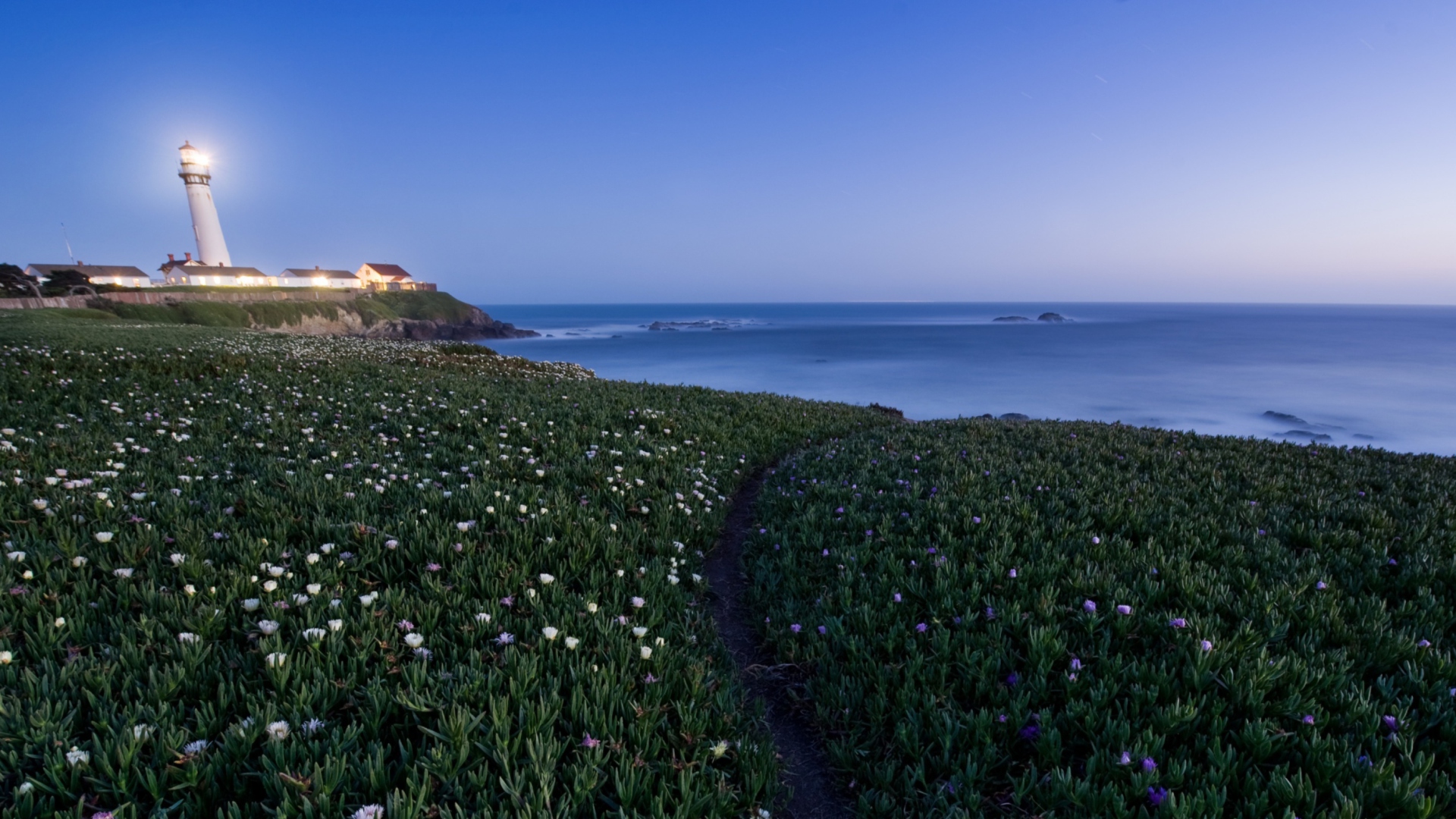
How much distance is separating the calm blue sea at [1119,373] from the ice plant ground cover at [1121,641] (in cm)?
1837

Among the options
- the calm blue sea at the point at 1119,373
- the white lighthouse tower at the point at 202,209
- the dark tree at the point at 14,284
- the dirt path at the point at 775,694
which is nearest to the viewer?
the dirt path at the point at 775,694

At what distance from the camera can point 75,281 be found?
4816cm

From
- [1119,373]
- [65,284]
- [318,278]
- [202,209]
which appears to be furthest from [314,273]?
[1119,373]

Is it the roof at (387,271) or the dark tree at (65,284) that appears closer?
the dark tree at (65,284)

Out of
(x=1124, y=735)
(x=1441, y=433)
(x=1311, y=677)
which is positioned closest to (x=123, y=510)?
(x=1124, y=735)

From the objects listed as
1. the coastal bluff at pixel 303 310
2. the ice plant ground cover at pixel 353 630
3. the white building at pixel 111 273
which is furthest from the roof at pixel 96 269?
the ice plant ground cover at pixel 353 630

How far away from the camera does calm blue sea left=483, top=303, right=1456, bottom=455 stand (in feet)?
106

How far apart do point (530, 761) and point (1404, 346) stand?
98.6 m

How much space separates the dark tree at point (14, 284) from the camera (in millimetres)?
40125

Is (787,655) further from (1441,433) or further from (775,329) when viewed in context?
(775,329)

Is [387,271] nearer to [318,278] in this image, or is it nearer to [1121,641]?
[318,278]

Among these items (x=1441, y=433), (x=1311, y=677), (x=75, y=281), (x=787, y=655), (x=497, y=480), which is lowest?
(x=1441, y=433)

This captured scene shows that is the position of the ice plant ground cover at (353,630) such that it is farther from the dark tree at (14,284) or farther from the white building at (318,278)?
the white building at (318,278)

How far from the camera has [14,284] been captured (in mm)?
41062
